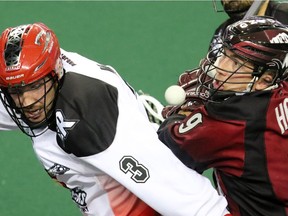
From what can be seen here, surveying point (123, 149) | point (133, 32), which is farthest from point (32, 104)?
point (133, 32)

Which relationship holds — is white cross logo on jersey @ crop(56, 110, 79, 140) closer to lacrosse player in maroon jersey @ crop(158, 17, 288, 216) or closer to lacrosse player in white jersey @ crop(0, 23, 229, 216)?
lacrosse player in white jersey @ crop(0, 23, 229, 216)

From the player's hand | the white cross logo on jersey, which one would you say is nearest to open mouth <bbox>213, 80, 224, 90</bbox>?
the player's hand

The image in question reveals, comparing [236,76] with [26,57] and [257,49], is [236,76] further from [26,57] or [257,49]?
[26,57]

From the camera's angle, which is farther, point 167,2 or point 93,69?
point 167,2

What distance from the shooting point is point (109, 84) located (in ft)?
5.41

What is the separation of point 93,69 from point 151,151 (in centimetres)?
33

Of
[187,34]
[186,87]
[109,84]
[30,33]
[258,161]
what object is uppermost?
[30,33]

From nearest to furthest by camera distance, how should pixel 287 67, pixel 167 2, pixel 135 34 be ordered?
pixel 287 67
pixel 135 34
pixel 167 2

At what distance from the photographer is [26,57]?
1566mm

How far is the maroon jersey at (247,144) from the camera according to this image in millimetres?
1555

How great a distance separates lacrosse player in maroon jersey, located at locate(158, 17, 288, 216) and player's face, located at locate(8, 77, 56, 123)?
1.14 feet

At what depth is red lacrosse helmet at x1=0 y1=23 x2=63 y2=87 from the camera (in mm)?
1558

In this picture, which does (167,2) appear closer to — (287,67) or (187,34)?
(187,34)

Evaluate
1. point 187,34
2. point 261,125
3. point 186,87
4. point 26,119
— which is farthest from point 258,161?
point 187,34
